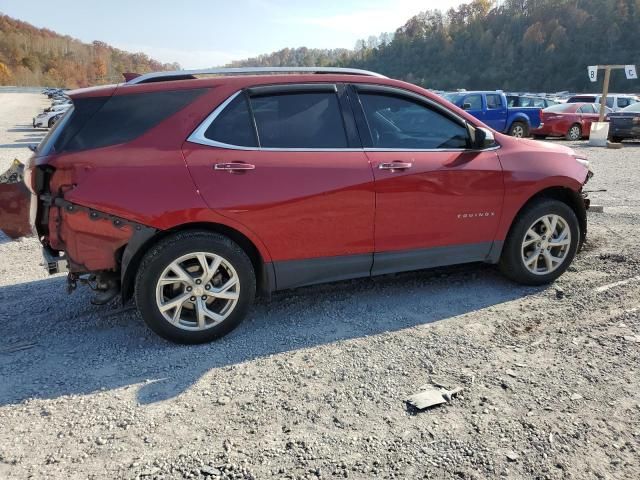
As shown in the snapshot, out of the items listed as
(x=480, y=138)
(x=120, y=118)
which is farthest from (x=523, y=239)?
(x=120, y=118)

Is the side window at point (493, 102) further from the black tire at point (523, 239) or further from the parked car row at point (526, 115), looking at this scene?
the black tire at point (523, 239)

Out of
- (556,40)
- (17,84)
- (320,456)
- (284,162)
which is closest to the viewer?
(320,456)

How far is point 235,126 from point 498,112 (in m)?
16.6

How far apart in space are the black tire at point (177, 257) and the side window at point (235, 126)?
2.21 feet

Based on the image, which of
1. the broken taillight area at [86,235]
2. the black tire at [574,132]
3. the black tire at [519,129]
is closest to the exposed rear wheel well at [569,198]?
the broken taillight area at [86,235]

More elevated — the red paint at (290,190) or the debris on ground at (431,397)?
the red paint at (290,190)

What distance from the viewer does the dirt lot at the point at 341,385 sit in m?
2.46

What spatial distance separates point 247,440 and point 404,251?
6.69 ft

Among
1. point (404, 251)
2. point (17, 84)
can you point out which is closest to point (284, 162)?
point (404, 251)

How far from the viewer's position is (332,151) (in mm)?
3799

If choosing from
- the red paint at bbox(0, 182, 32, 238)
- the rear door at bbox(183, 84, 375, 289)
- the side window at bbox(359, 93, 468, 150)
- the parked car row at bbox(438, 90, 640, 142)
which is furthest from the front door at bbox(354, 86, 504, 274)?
the parked car row at bbox(438, 90, 640, 142)

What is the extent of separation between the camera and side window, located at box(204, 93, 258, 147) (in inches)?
141

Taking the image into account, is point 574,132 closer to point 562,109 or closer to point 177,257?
point 562,109

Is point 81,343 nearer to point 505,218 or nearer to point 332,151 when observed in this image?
point 332,151
